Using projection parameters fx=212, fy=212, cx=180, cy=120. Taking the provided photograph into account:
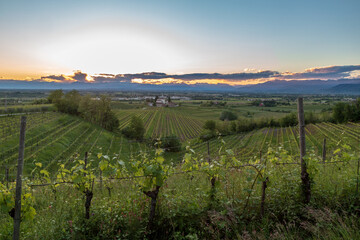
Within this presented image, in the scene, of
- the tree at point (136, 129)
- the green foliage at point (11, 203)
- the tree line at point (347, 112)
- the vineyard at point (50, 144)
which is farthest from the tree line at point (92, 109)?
the tree line at point (347, 112)

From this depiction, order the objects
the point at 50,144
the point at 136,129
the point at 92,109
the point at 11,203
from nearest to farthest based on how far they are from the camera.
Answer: the point at 11,203
the point at 50,144
the point at 136,129
the point at 92,109

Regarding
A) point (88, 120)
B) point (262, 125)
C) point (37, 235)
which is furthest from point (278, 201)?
point (262, 125)

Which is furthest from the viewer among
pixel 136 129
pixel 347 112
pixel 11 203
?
pixel 347 112

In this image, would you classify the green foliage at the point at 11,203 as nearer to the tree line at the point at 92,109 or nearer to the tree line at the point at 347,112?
the tree line at the point at 92,109

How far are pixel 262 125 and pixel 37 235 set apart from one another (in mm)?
79171

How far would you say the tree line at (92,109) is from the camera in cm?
6062

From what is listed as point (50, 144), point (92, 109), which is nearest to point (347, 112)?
point (92, 109)

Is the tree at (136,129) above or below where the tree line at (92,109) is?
below

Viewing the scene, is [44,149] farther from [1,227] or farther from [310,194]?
[310,194]

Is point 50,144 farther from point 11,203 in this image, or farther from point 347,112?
point 347,112

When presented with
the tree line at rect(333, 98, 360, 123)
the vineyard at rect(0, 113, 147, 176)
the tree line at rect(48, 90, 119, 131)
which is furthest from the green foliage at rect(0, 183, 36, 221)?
the tree line at rect(333, 98, 360, 123)

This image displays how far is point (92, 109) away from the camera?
204 feet

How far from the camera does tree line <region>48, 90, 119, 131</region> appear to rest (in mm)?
60625

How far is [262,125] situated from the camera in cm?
7606
